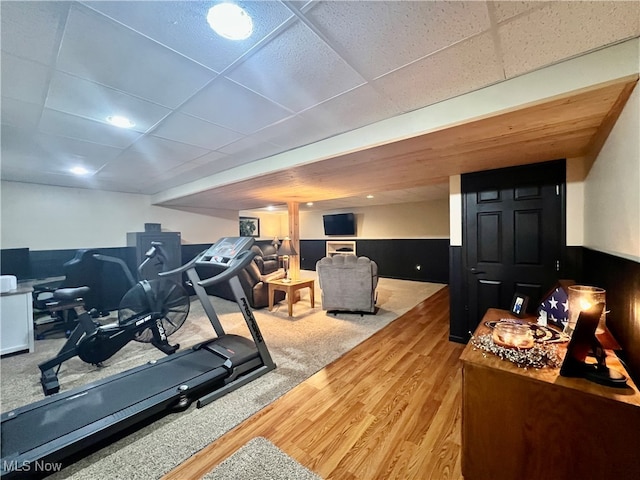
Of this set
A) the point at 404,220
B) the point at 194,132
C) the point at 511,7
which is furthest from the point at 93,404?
the point at 404,220

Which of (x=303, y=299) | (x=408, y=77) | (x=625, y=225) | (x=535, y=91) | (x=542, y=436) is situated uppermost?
(x=408, y=77)

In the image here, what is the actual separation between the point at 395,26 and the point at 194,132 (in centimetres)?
Answer: 182

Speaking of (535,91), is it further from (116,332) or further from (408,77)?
(116,332)

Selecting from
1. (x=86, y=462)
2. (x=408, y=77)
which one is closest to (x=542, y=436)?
(x=408, y=77)

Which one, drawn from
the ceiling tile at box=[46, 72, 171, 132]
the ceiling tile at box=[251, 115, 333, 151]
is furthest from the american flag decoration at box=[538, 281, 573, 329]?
the ceiling tile at box=[46, 72, 171, 132]

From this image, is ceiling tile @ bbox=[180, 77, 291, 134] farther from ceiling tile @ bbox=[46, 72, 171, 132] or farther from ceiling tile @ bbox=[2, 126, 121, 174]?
ceiling tile @ bbox=[2, 126, 121, 174]

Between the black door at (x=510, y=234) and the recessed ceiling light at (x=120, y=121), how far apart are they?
135 inches

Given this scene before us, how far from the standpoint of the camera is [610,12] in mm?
1018

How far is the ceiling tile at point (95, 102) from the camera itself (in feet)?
5.01

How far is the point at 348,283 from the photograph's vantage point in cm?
418

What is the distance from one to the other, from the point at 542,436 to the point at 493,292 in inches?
81.0

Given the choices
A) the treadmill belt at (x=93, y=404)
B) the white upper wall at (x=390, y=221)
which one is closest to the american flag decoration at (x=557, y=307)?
the treadmill belt at (x=93, y=404)

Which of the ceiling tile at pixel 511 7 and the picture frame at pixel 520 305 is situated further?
the picture frame at pixel 520 305

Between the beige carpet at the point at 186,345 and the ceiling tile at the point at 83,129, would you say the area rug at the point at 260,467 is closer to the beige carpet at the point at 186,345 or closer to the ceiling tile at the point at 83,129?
the beige carpet at the point at 186,345
